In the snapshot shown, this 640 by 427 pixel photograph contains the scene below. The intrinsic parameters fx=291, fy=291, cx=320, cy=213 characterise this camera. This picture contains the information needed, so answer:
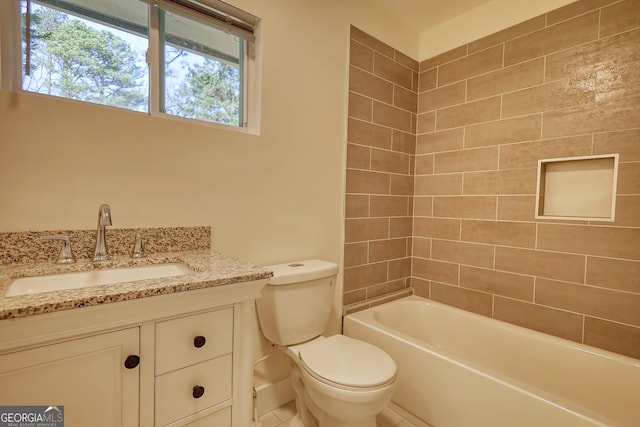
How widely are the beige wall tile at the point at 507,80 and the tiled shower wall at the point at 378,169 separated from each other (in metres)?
0.46

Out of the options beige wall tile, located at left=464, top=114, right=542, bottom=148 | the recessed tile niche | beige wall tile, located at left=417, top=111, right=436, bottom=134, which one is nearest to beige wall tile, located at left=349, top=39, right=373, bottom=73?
beige wall tile, located at left=417, top=111, right=436, bottom=134

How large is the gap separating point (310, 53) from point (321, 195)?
848 mm

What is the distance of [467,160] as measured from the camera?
2.08m

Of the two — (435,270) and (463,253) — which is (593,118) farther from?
(435,270)

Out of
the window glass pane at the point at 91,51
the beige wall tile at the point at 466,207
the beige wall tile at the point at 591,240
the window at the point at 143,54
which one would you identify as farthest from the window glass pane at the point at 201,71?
the beige wall tile at the point at 591,240

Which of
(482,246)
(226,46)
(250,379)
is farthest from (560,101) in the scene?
(250,379)

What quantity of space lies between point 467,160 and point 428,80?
747 millimetres

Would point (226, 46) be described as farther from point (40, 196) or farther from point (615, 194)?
point (615, 194)

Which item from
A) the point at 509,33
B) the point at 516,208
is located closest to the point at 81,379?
the point at 516,208

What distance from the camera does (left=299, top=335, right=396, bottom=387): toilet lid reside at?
1.19 m

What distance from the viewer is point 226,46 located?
157 centimetres

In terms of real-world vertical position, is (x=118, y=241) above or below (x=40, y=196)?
below

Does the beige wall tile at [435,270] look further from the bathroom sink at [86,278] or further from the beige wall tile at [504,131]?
the bathroom sink at [86,278]

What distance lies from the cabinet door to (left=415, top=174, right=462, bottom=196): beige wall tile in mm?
2084
